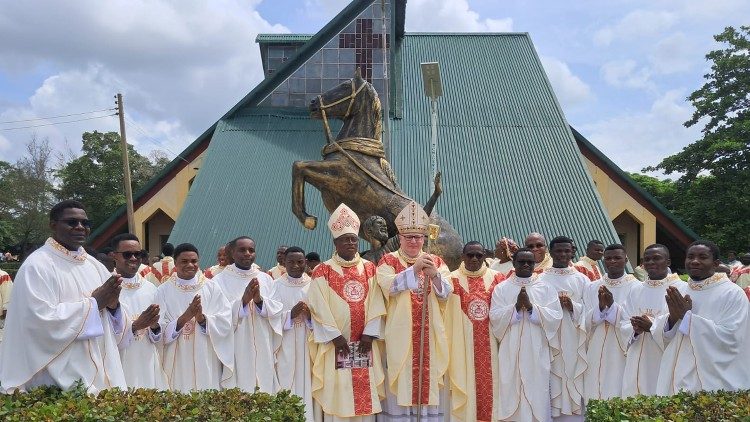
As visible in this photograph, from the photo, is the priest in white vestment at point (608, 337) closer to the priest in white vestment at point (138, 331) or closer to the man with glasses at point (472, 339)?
the man with glasses at point (472, 339)

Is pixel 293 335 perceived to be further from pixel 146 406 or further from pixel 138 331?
pixel 146 406

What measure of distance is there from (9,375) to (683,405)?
15.3 feet

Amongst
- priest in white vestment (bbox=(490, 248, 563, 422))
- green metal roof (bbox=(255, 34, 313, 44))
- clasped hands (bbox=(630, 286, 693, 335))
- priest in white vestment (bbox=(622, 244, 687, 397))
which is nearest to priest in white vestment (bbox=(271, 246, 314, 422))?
priest in white vestment (bbox=(490, 248, 563, 422))

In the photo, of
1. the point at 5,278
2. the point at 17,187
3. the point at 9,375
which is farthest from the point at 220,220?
the point at 17,187

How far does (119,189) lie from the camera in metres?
41.0

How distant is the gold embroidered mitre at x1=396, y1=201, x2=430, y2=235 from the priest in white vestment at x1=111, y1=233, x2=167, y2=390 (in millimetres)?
2466

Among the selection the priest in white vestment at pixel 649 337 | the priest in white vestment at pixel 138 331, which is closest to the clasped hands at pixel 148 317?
the priest in white vestment at pixel 138 331

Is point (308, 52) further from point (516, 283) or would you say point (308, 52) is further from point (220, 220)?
point (516, 283)

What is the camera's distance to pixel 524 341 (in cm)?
745

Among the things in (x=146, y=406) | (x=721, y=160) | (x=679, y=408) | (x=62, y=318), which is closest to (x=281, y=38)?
(x=721, y=160)

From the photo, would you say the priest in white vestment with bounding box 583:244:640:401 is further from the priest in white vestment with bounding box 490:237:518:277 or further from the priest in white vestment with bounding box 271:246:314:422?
the priest in white vestment with bounding box 271:246:314:422

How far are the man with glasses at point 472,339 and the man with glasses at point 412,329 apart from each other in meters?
0.19

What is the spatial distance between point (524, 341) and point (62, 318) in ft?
14.8

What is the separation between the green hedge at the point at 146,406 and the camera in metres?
4.42
